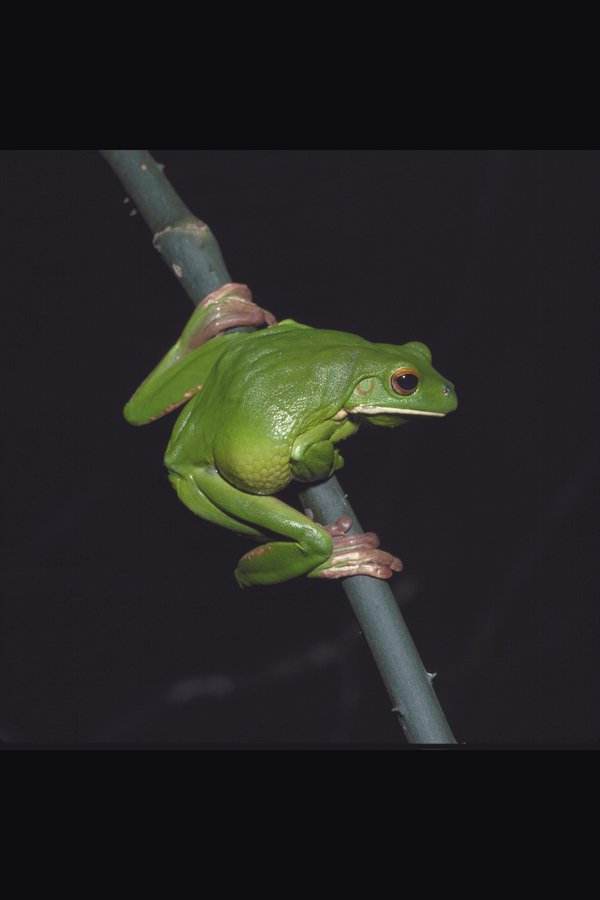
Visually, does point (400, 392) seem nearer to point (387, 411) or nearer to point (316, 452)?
point (387, 411)

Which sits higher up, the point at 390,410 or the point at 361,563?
the point at 390,410

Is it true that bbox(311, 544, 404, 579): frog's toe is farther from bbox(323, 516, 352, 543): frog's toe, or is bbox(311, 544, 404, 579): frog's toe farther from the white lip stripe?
the white lip stripe

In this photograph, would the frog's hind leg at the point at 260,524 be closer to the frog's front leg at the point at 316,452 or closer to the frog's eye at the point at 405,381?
the frog's front leg at the point at 316,452

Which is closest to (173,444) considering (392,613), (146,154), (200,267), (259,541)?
(259,541)

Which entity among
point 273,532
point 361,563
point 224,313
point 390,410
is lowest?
point 361,563

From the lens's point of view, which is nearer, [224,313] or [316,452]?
[316,452]

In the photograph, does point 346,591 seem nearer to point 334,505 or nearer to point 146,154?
point 334,505

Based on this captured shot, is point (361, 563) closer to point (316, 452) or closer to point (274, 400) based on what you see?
point (316, 452)

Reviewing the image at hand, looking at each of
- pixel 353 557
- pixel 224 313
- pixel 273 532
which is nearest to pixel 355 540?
pixel 353 557
